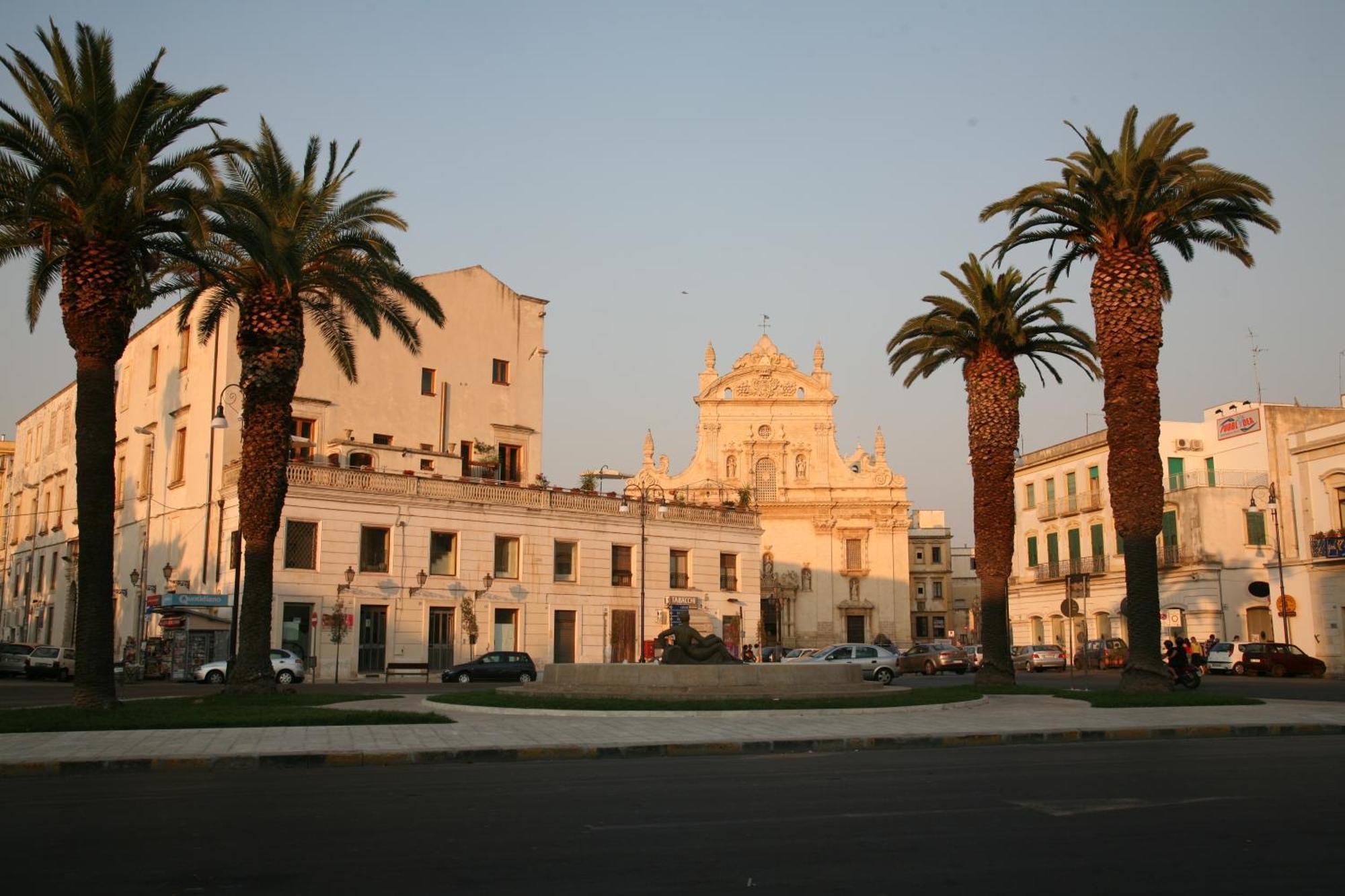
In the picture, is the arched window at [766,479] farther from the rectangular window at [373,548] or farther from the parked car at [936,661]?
the rectangular window at [373,548]

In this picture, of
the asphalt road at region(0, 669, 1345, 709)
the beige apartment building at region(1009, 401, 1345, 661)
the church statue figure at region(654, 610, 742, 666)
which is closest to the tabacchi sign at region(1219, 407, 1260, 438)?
the beige apartment building at region(1009, 401, 1345, 661)

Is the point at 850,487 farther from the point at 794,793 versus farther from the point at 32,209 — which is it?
the point at 794,793

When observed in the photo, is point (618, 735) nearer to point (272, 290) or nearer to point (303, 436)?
point (272, 290)

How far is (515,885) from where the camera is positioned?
7.39 m

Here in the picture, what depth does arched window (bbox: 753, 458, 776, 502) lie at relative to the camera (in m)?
87.7

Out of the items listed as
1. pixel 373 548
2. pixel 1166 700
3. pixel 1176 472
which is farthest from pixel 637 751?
pixel 1176 472

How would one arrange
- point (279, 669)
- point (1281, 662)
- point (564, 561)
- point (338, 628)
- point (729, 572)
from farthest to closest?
point (729, 572)
point (564, 561)
point (1281, 662)
point (338, 628)
point (279, 669)

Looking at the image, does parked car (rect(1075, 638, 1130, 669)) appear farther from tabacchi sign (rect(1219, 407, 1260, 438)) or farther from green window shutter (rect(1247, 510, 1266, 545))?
tabacchi sign (rect(1219, 407, 1260, 438))

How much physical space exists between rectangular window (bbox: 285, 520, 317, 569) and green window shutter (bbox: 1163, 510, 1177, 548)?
39028 millimetres

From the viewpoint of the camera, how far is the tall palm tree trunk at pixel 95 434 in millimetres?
22484

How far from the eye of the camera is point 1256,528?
54.2 m

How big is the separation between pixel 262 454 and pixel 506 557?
73.6 feet

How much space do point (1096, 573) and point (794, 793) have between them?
53.9m

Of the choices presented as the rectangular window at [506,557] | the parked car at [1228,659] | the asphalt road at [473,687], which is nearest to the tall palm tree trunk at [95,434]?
the asphalt road at [473,687]
